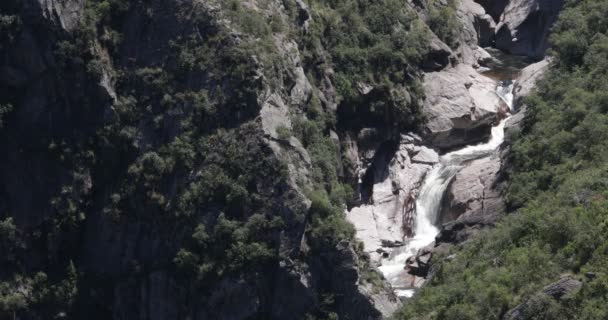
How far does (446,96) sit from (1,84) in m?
29.4

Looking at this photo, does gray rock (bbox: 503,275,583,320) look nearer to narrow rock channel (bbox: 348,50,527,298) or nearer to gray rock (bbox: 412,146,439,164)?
narrow rock channel (bbox: 348,50,527,298)

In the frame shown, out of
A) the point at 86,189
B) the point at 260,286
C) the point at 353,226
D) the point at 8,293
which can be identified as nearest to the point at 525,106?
the point at 353,226

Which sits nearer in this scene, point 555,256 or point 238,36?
point 555,256

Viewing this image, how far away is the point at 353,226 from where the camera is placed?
8650cm

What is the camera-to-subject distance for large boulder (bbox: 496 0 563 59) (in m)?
108

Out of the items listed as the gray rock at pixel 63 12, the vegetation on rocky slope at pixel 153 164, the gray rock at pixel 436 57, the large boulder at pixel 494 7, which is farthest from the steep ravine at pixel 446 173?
the gray rock at pixel 63 12

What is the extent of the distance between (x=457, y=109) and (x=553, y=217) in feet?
77.8

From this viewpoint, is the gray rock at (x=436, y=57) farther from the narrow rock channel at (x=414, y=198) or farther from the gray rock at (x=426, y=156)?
the gray rock at (x=426, y=156)

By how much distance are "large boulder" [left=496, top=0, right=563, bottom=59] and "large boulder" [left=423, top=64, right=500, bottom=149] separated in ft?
26.9

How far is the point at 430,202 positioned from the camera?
93.3 metres

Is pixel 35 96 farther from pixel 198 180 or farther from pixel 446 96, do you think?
pixel 446 96

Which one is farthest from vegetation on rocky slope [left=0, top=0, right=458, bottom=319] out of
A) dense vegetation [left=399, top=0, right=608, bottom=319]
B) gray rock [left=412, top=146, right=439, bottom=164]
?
dense vegetation [left=399, top=0, right=608, bottom=319]

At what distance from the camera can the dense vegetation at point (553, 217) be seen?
72.2 m

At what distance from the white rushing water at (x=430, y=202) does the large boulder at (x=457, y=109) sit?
2.92ft
